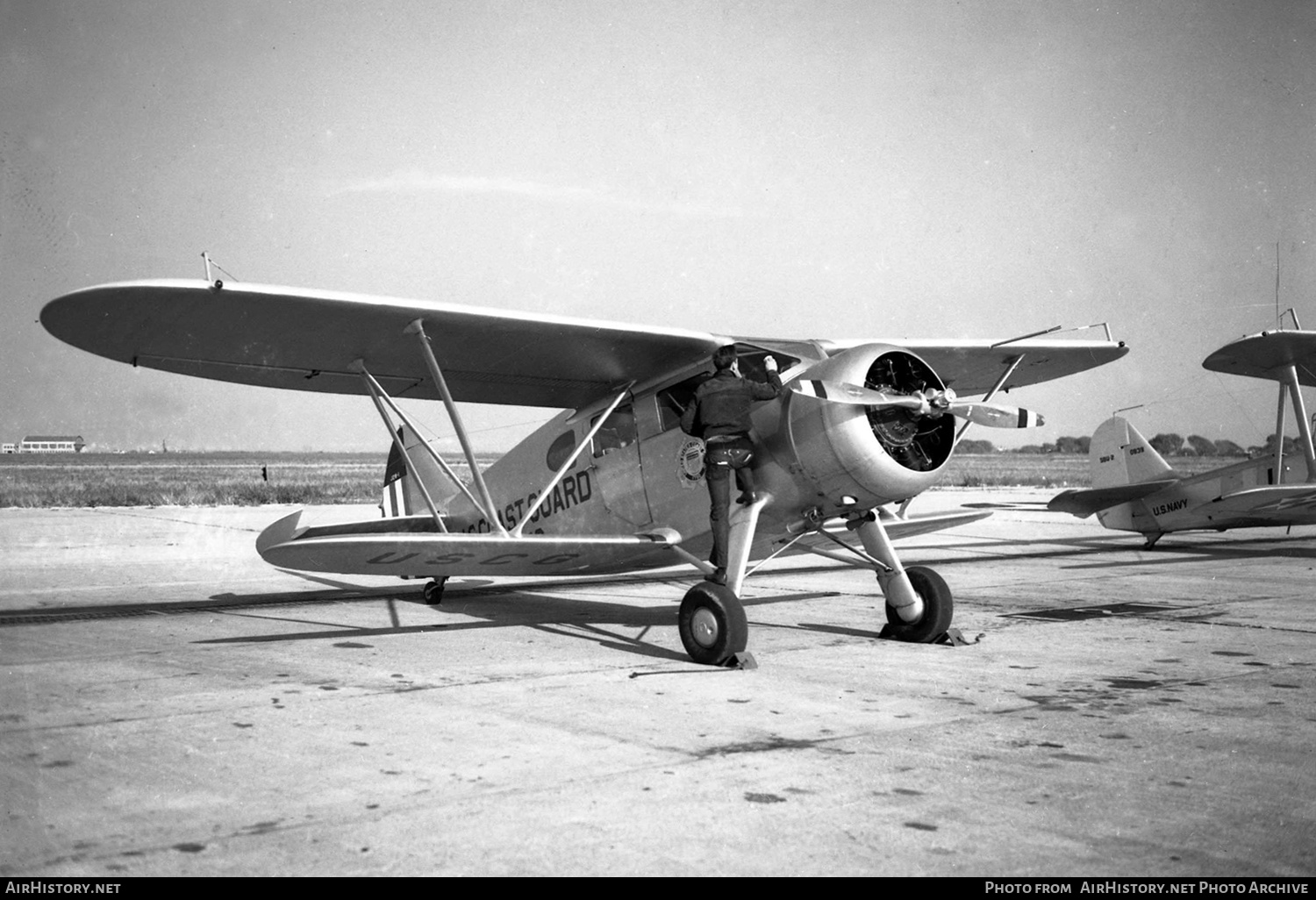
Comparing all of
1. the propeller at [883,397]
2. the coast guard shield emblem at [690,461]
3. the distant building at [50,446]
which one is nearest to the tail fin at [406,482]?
the coast guard shield emblem at [690,461]

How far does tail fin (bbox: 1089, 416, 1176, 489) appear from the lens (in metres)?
20.1

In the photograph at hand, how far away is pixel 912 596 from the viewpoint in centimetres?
849

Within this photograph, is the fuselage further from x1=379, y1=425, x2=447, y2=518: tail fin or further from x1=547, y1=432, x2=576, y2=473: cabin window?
x1=379, y1=425, x2=447, y2=518: tail fin

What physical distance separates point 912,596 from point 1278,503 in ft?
34.1

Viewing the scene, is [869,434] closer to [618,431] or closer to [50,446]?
[618,431]

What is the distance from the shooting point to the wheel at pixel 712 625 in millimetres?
7359

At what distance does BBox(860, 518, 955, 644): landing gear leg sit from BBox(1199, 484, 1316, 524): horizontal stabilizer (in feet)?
32.1

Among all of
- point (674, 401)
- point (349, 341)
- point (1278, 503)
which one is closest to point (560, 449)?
point (674, 401)

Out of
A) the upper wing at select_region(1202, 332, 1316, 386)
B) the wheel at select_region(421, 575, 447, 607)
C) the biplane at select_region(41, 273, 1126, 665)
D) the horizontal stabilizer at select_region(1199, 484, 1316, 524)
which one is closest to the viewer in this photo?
the biplane at select_region(41, 273, 1126, 665)

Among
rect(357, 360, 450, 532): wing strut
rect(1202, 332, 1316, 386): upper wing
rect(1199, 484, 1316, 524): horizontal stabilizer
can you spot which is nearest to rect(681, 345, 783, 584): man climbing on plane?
rect(357, 360, 450, 532): wing strut

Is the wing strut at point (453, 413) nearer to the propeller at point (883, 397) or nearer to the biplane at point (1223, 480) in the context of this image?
the propeller at point (883, 397)

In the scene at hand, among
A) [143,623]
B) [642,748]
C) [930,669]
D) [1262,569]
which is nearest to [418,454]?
[143,623]

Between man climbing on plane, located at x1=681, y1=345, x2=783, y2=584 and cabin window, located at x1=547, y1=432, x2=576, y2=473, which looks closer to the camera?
man climbing on plane, located at x1=681, y1=345, x2=783, y2=584
